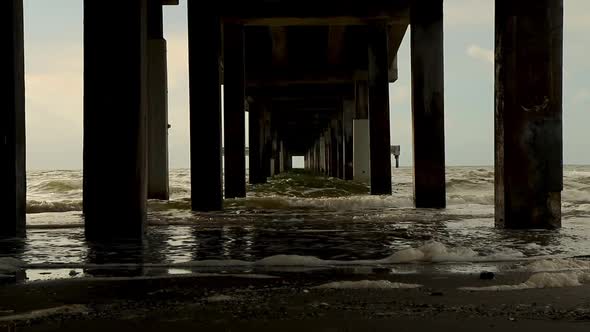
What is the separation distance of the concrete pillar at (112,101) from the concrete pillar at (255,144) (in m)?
16.0

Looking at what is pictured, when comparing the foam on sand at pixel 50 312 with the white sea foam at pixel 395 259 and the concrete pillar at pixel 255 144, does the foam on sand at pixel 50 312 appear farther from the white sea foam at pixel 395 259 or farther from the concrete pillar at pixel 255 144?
the concrete pillar at pixel 255 144

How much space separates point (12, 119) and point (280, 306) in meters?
3.86

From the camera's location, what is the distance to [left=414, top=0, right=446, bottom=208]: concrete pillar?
9.69 m

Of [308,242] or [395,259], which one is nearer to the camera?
[395,259]

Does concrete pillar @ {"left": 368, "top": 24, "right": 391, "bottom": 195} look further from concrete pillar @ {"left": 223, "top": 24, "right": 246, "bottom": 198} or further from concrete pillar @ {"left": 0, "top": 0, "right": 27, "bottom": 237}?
concrete pillar @ {"left": 0, "top": 0, "right": 27, "bottom": 237}

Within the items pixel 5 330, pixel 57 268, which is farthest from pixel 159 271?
pixel 5 330

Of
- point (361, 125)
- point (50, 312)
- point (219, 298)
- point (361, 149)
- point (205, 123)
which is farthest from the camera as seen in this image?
point (361, 149)

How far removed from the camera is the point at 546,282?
3.11 meters

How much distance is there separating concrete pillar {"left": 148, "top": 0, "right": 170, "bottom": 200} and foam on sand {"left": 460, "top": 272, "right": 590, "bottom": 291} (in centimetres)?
915

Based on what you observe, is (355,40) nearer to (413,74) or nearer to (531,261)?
(413,74)

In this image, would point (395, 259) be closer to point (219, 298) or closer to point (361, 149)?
point (219, 298)

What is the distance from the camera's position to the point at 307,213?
8.97 metres

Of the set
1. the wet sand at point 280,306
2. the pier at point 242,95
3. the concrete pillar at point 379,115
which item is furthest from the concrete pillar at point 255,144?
the wet sand at point 280,306

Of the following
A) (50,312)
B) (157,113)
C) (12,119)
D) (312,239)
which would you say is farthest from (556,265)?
(157,113)
